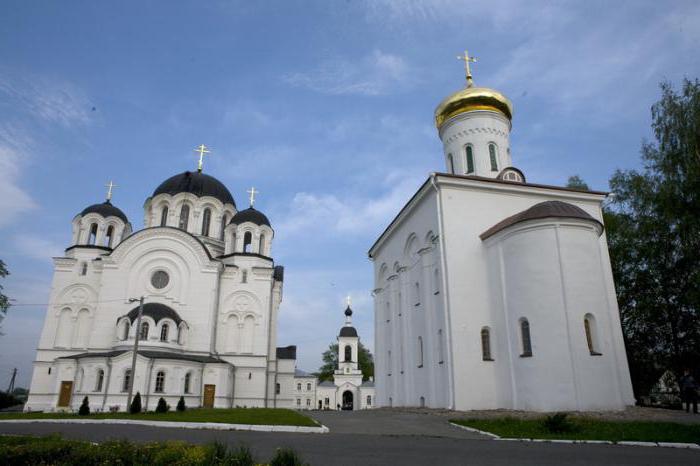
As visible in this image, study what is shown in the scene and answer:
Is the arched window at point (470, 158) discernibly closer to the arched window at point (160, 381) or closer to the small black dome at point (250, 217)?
the small black dome at point (250, 217)

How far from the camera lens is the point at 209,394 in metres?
30.0

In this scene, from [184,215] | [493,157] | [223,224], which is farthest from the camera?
[223,224]

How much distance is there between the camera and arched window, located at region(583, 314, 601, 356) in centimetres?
1565

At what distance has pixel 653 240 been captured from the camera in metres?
19.9

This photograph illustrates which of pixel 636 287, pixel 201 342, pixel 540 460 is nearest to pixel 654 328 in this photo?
pixel 636 287

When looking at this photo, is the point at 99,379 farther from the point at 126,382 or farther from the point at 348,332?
the point at 348,332

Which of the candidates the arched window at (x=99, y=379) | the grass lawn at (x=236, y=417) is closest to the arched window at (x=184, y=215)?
the arched window at (x=99, y=379)

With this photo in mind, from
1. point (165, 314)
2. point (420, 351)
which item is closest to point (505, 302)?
point (420, 351)

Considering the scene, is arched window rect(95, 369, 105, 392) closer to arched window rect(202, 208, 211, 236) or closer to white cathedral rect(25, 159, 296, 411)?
white cathedral rect(25, 159, 296, 411)

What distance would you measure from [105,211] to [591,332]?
33445 mm

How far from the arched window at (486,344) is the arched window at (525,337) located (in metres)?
1.46

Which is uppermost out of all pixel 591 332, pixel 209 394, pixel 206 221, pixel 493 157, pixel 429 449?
pixel 206 221

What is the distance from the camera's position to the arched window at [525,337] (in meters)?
16.1

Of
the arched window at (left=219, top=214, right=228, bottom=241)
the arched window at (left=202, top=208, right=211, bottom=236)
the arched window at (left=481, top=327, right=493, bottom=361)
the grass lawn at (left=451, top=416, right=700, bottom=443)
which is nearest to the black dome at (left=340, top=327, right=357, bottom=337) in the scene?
the arched window at (left=219, top=214, right=228, bottom=241)
